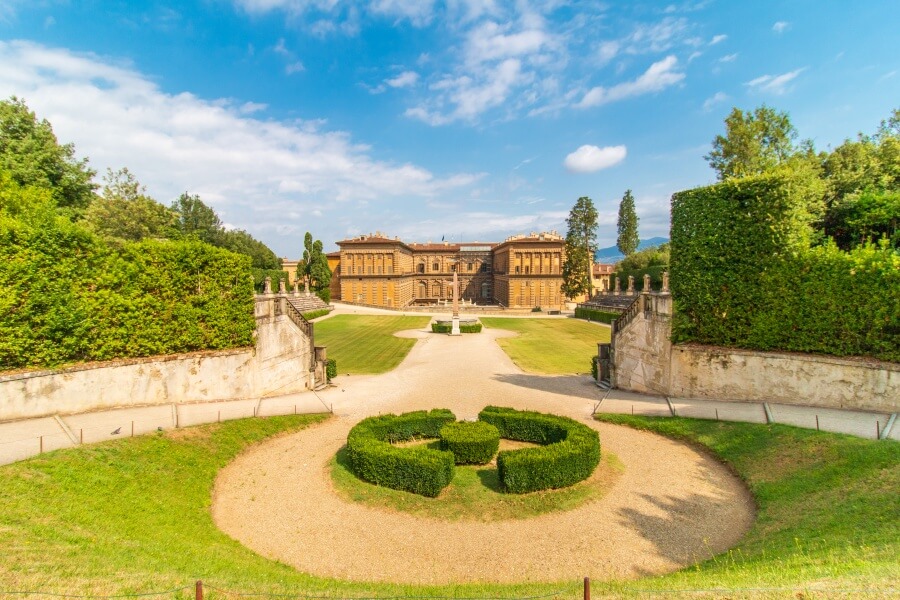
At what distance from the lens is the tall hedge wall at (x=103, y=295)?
38.3 feet

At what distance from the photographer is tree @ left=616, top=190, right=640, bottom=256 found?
6912cm

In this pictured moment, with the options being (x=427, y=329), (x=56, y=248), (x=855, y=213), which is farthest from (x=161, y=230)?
(x=855, y=213)

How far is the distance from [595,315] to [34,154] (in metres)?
50.4

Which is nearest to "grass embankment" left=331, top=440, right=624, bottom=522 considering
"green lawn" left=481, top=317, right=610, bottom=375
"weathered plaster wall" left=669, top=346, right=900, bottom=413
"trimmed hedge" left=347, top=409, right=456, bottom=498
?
"trimmed hedge" left=347, top=409, right=456, bottom=498

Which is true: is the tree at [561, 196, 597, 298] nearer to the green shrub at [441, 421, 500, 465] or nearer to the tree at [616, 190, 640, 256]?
the tree at [616, 190, 640, 256]

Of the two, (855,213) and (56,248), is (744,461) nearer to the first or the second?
(855,213)

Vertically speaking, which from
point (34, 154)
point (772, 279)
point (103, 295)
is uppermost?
point (34, 154)

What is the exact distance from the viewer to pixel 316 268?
6581 cm

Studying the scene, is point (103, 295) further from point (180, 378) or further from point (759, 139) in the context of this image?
point (759, 139)

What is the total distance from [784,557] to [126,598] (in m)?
8.91

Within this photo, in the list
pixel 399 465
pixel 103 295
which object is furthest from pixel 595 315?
pixel 103 295

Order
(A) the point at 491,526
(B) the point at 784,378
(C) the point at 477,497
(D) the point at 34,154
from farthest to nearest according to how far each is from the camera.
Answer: (D) the point at 34,154
(B) the point at 784,378
(C) the point at 477,497
(A) the point at 491,526

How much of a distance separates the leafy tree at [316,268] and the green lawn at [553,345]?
99.7 ft

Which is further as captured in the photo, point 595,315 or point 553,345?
point 595,315
